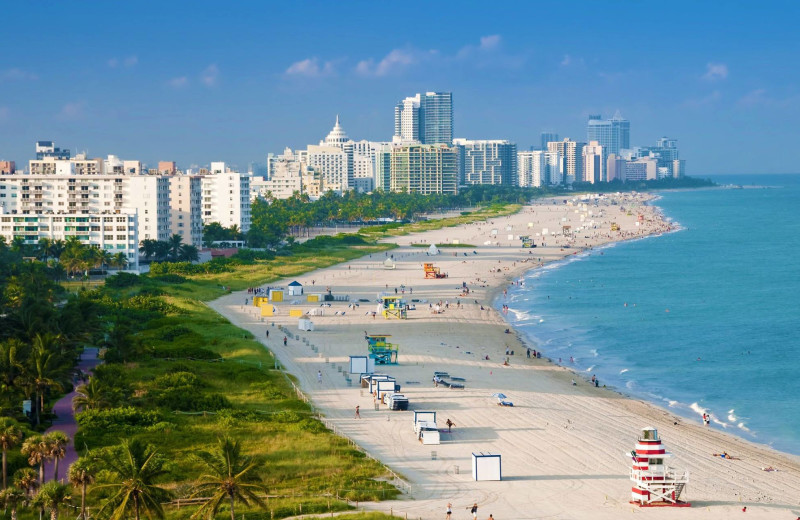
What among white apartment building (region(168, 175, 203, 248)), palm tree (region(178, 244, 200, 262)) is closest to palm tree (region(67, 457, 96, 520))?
palm tree (region(178, 244, 200, 262))

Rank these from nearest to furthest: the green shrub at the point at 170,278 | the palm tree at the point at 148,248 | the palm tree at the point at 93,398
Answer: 1. the palm tree at the point at 93,398
2. the green shrub at the point at 170,278
3. the palm tree at the point at 148,248

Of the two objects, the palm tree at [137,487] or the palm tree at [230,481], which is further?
the palm tree at [230,481]

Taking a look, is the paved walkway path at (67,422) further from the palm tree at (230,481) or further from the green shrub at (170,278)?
the green shrub at (170,278)

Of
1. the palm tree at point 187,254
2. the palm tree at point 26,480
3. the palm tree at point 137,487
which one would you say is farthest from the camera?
the palm tree at point 187,254

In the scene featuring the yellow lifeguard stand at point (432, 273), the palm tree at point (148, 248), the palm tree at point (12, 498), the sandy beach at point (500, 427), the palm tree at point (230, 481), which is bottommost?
the sandy beach at point (500, 427)

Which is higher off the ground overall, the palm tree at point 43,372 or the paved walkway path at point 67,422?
the palm tree at point 43,372

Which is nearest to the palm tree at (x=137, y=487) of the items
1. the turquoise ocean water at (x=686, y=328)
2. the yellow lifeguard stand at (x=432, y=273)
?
the turquoise ocean water at (x=686, y=328)

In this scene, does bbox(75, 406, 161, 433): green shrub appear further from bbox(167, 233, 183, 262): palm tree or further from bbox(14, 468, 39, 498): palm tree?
bbox(167, 233, 183, 262): palm tree
